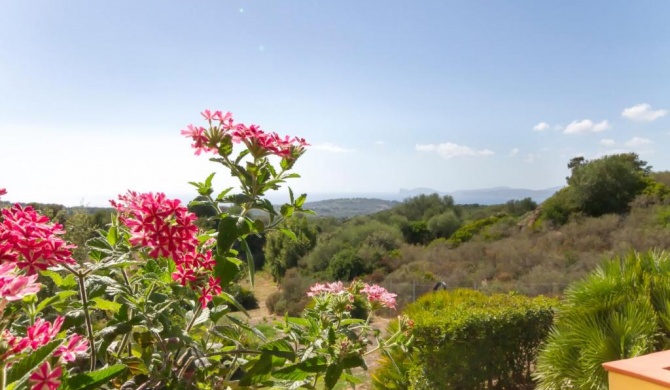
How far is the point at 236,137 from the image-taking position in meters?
1.25

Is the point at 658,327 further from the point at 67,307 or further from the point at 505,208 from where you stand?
the point at 505,208

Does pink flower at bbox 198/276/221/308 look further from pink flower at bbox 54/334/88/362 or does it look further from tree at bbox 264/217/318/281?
tree at bbox 264/217/318/281

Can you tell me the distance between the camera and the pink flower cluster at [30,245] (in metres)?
0.92

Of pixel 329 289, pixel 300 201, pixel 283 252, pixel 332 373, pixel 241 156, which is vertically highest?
Result: pixel 241 156

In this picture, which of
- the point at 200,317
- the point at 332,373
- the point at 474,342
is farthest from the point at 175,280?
the point at 474,342

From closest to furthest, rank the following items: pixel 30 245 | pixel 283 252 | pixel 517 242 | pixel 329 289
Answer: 1. pixel 30 245
2. pixel 329 289
3. pixel 517 242
4. pixel 283 252

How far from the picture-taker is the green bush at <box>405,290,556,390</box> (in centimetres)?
450

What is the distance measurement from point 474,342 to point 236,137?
13.5ft

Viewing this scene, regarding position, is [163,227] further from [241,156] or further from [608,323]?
[608,323]

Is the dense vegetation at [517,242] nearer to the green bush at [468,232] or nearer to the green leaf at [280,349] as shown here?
the green bush at [468,232]

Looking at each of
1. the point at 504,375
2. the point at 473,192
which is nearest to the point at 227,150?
the point at 504,375

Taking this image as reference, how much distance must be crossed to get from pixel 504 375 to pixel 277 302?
9.25 m

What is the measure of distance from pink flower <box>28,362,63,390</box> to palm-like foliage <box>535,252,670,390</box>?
3828 millimetres

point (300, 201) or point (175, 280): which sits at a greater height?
point (300, 201)
